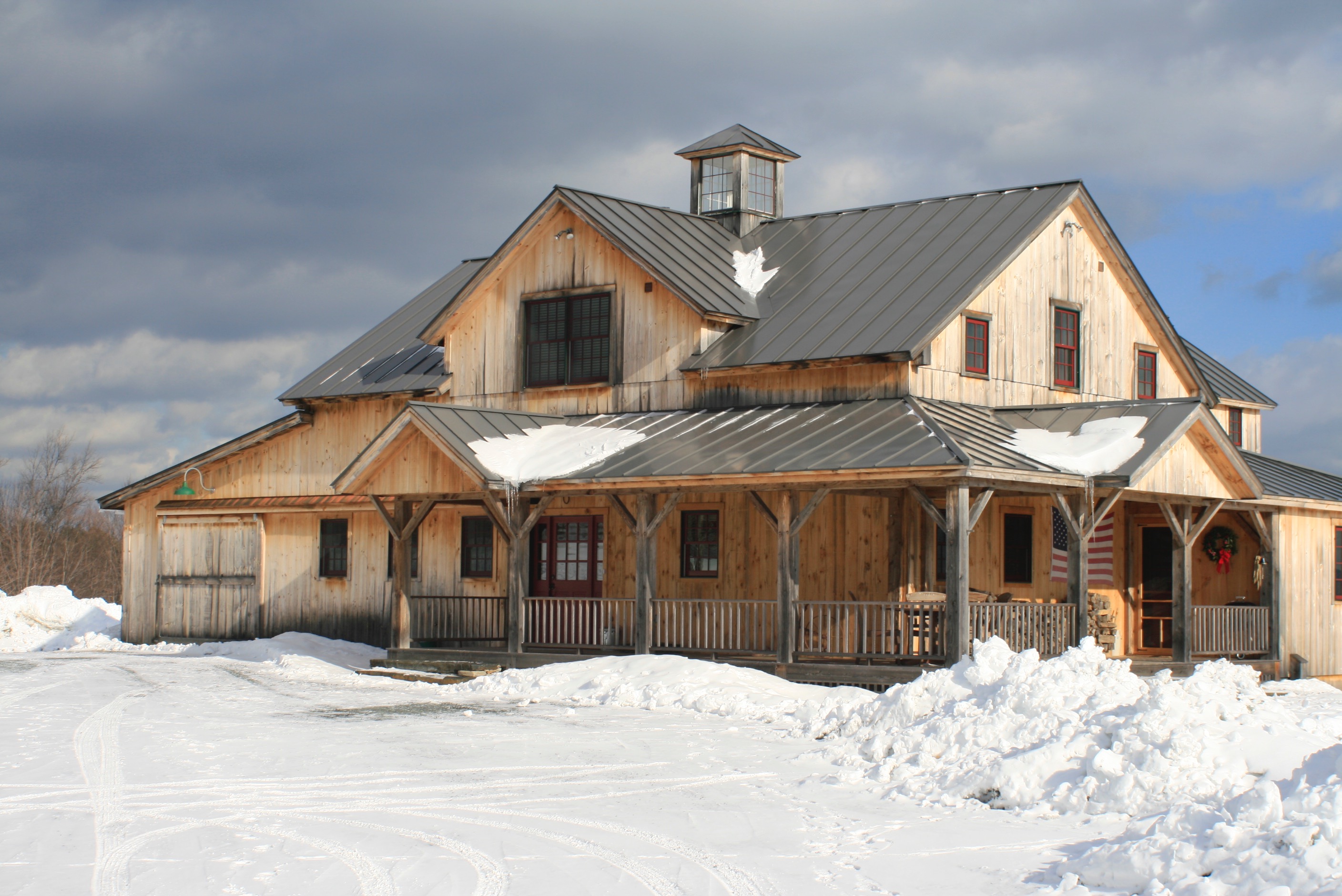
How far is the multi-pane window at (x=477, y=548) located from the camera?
25.0 metres

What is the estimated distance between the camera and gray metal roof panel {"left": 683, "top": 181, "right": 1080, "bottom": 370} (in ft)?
69.3

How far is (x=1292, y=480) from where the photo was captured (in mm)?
24781

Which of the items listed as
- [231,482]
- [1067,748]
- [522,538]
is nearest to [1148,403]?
[522,538]

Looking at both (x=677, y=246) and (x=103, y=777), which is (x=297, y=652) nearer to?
(x=677, y=246)

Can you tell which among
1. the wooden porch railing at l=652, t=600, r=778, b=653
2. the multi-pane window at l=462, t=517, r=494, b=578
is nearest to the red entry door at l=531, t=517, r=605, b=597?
the multi-pane window at l=462, t=517, r=494, b=578

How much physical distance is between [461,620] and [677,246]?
7.39m

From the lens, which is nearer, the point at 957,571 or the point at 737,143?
the point at 957,571

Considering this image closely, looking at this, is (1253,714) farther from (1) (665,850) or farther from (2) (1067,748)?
(1) (665,850)

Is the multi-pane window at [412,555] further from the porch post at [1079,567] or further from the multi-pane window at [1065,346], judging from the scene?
the porch post at [1079,567]

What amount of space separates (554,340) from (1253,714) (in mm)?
15530

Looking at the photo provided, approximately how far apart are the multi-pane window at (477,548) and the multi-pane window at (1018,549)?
8.69 meters

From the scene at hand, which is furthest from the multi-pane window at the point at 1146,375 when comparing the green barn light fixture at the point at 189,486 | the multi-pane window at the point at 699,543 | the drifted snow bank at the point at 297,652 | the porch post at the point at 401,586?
the green barn light fixture at the point at 189,486

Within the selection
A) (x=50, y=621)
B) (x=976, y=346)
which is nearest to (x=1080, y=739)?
(x=976, y=346)

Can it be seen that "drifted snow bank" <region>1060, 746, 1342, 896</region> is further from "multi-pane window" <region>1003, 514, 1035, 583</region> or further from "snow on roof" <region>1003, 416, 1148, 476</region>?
"multi-pane window" <region>1003, 514, 1035, 583</region>
